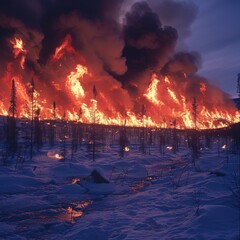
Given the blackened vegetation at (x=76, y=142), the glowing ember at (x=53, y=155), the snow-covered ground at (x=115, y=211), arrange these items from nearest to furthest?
the snow-covered ground at (x=115, y=211), the blackened vegetation at (x=76, y=142), the glowing ember at (x=53, y=155)

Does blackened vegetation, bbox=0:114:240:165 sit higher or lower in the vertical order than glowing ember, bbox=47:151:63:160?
higher

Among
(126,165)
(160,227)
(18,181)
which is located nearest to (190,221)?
(160,227)

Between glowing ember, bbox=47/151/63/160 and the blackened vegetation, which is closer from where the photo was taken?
the blackened vegetation

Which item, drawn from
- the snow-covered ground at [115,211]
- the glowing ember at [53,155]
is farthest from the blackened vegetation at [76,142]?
the snow-covered ground at [115,211]

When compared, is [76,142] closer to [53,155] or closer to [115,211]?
[53,155]

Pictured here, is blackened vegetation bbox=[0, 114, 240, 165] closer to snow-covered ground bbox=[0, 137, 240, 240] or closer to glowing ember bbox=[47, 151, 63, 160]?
glowing ember bbox=[47, 151, 63, 160]

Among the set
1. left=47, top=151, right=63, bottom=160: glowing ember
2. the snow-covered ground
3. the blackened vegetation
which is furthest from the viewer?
left=47, top=151, right=63, bottom=160: glowing ember

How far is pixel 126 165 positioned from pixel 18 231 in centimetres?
1959

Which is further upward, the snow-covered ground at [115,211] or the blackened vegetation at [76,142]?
the blackened vegetation at [76,142]

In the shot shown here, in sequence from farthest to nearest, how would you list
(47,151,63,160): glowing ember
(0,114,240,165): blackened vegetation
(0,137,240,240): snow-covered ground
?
(47,151,63,160): glowing ember → (0,114,240,165): blackened vegetation → (0,137,240,240): snow-covered ground

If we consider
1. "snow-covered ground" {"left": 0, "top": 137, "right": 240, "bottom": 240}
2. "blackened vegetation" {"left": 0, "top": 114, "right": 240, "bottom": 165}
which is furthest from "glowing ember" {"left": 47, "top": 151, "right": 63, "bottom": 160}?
"snow-covered ground" {"left": 0, "top": 137, "right": 240, "bottom": 240}

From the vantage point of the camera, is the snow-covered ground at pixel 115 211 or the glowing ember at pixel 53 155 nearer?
the snow-covered ground at pixel 115 211

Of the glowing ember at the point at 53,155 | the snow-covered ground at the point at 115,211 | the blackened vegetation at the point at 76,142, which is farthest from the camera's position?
the glowing ember at the point at 53,155

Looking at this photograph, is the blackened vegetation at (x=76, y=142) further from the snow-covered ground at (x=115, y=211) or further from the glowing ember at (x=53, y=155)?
the snow-covered ground at (x=115, y=211)
